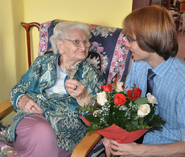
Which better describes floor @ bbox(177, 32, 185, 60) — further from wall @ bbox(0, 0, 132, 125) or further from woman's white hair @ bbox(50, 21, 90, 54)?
woman's white hair @ bbox(50, 21, 90, 54)

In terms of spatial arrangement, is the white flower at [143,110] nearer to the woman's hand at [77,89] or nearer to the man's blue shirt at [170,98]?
the man's blue shirt at [170,98]

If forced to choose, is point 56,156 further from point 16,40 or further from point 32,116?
point 16,40

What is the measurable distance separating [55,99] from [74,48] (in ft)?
1.45

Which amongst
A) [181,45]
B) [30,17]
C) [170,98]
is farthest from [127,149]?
[181,45]

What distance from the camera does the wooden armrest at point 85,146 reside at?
3.91 feet

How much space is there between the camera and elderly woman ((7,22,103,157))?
144 centimetres

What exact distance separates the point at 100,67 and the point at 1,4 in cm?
128

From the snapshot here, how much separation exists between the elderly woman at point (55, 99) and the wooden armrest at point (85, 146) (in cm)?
24

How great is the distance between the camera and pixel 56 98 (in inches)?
64.2

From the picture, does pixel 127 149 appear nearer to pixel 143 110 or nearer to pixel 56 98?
pixel 143 110

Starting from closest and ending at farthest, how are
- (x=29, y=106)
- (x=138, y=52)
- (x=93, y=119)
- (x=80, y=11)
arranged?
(x=93, y=119)
(x=138, y=52)
(x=29, y=106)
(x=80, y=11)

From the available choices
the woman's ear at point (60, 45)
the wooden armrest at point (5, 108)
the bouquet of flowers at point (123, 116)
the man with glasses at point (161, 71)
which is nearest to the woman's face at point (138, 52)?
the man with glasses at point (161, 71)

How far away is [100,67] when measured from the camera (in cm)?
179

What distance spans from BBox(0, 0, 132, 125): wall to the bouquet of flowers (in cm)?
115
